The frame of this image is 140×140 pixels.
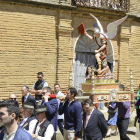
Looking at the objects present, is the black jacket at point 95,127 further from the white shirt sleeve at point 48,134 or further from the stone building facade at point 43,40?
the stone building facade at point 43,40

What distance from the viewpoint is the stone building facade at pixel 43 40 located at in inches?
374

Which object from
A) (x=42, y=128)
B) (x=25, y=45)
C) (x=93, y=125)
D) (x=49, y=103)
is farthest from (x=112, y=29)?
(x=42, y=128)

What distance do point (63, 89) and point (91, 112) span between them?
19.9ft

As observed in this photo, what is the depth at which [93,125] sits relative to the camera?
4441mm

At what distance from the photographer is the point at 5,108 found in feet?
8.69

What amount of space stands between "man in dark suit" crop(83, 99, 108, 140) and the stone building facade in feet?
18.9

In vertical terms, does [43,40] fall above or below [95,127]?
above

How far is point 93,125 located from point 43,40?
21.3 feet

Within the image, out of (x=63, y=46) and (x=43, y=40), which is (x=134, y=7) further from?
(x=43, y=40)

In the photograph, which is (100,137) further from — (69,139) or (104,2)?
(104,2)

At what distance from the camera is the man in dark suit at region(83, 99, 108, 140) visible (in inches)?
175

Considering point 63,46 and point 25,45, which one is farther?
point 63,46

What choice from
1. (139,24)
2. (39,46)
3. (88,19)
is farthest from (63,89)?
(139,24)

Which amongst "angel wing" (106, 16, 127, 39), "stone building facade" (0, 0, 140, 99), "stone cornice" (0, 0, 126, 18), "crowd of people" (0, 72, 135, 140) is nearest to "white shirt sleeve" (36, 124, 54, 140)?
"crowd of people" (0, 72, 135, 140)
